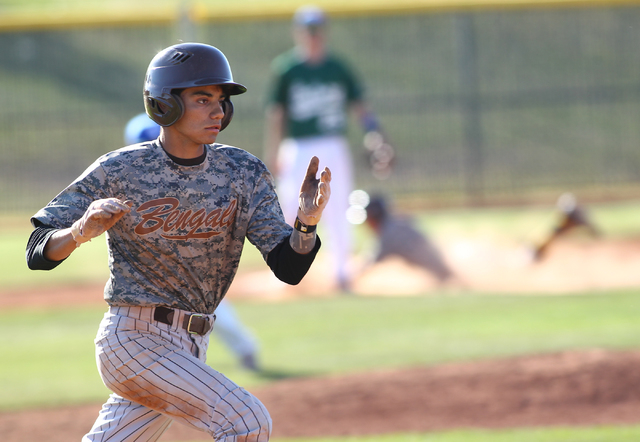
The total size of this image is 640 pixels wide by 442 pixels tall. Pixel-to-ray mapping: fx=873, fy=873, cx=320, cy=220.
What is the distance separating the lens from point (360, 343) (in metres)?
7.62

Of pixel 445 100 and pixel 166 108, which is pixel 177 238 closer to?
pixel 166 108

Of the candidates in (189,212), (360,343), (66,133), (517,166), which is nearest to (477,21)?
(517,166)

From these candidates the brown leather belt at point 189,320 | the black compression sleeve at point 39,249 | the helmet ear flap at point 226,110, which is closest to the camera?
the black compression sleeve at point 39,249

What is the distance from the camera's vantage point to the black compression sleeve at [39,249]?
2992mm

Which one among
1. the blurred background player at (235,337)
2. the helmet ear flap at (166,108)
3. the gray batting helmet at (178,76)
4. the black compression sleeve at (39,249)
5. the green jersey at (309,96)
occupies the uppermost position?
the green jersey at (309,96)

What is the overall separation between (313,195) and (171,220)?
0.55m

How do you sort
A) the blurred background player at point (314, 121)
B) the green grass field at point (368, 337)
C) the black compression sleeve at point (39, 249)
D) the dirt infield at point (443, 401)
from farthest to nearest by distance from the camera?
the blurred background player at point (314, 121) < the green grass field at point (368, 337) < the dirt infield at point (443, 401) < the black compression sleeve at point (39, 249)

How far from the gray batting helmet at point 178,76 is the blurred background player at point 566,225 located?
8277 millimetres

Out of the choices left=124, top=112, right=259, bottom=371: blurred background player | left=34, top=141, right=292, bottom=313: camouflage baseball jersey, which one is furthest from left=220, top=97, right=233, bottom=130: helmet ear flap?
left=124, top=112, right=259, bottom=371: blurred background player

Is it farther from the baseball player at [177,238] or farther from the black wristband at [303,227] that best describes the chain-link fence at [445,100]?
the black wristband at [303,227]

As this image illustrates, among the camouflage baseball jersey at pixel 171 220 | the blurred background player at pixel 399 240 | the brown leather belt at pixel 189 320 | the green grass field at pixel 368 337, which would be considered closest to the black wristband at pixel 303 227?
the camouflage baseball jersey at pixel 171 220

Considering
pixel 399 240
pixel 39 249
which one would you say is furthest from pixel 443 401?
pixel 399 240

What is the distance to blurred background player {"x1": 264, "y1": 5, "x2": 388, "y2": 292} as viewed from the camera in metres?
9.38

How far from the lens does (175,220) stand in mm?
3252
